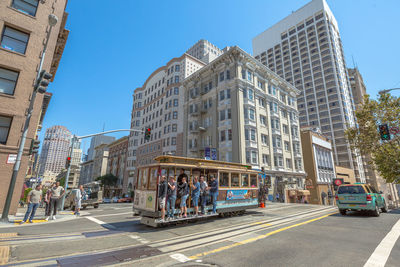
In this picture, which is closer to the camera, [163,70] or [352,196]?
[352,196]

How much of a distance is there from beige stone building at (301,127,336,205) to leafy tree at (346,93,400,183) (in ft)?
69.0

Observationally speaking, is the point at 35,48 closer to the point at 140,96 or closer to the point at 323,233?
the point at 323,233

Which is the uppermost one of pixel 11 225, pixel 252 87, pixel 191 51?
pixel 191 51

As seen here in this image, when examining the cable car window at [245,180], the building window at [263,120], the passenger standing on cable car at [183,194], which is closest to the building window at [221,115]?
the building window at [263,120]

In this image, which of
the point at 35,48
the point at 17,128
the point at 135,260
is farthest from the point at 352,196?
the point at 35,48

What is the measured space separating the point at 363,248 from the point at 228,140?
2460 centimetres

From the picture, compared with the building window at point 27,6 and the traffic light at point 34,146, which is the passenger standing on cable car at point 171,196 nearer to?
the traffic light at point 34,146

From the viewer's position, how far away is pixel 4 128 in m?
13.0

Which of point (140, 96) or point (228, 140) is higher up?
point (140, 96)

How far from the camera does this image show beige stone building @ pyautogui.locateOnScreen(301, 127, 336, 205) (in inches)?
1569

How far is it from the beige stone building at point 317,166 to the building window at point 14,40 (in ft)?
147

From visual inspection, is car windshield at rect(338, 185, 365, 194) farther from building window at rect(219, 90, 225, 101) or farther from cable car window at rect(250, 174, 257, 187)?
building window at rect(219, 90, 225, 101)

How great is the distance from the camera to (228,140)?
3028 centimetres

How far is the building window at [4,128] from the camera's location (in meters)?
12.9
